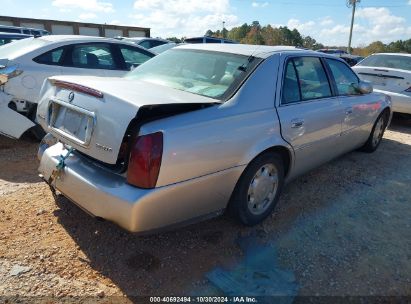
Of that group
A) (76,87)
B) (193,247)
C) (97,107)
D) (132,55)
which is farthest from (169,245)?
(132,55)

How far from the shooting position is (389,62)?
8062 millimetres

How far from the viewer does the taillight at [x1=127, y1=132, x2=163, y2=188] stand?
237 cm

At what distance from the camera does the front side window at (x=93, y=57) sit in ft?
18.7

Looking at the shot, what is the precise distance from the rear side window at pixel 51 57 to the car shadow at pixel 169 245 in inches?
103

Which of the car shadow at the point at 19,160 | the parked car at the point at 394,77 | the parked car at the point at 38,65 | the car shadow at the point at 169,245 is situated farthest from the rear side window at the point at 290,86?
the parked car at the point at 394,77

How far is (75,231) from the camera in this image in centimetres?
310

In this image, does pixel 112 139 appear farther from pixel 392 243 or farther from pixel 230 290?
pixel 392 243

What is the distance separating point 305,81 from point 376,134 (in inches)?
99.0

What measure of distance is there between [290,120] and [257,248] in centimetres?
116

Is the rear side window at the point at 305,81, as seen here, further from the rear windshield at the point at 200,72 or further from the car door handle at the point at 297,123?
the rear windshield at the point at 200,72

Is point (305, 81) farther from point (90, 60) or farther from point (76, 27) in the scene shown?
point (76, 27)

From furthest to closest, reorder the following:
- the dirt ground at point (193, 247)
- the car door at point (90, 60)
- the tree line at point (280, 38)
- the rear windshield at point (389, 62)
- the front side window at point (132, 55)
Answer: the tree line at point (280, 38), the rear windshield at point (389, 62), the front side window at point (132, 55), the car door at point (90, 60), the dirt ground at point (193, 247)

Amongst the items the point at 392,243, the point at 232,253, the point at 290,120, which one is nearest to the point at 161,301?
the point at 232,253

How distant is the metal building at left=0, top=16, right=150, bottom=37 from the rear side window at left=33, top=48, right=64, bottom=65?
26.9 meters
